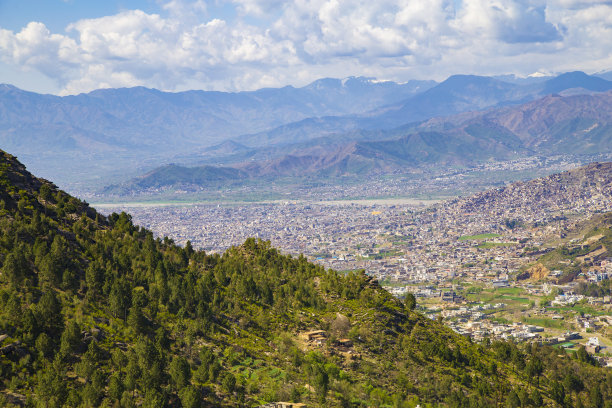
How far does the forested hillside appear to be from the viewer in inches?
1697

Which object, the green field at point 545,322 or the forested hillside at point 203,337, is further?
the green field at point 545,322

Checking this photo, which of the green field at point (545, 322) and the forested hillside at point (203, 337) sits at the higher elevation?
the forested hillside at point (203, 337)

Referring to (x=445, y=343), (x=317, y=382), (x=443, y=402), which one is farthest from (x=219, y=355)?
(x=445, y=343)

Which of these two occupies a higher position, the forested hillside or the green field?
the forested hillside

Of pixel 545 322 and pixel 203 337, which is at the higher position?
pixel 203 337

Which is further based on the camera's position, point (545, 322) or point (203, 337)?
point (545, 322)

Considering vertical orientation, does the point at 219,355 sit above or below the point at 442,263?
above

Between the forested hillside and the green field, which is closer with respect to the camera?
the forested hillside

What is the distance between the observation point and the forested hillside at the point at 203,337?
141ft

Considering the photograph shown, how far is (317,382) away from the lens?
47438 millimetres

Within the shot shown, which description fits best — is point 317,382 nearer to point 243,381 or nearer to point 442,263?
point 243,381

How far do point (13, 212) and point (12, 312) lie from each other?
27.2 metres

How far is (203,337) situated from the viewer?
55.6 metres

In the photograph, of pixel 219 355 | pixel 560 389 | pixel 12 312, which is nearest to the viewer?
pixel 12 312
